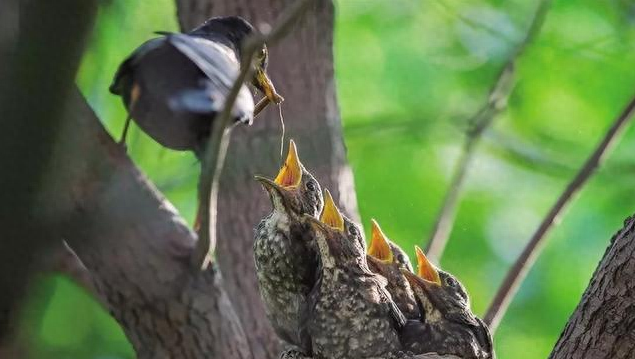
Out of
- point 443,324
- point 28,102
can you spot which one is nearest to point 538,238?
point 443,324

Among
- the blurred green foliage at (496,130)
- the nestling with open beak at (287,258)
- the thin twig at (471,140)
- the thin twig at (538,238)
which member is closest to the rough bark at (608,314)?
the nestling with open beak at (287,258)

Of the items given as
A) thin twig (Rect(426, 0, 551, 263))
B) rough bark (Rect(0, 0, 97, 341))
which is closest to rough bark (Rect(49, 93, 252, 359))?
thin twig (Rect(426, 0, 551, 263))

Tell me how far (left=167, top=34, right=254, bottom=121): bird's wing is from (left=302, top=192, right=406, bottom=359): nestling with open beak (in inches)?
12.5

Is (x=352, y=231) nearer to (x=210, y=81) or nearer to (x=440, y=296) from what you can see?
(x=440, y=296)

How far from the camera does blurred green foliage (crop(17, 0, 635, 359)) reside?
4.55m

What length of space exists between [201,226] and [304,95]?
1091 mm

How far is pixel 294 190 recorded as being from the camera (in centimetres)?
250

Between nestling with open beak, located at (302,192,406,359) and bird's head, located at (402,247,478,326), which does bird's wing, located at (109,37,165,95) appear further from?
bird's head, located at (402,247,478,326)

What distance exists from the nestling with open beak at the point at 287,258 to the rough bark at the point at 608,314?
1.98 ft

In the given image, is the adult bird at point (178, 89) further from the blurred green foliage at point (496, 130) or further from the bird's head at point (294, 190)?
the blurred green foliage at point (496, 130)

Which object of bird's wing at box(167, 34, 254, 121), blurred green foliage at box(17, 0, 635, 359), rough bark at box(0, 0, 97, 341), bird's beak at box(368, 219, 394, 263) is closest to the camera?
rough bark at box(0, 0, 97, 341)

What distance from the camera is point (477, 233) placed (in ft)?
16.1

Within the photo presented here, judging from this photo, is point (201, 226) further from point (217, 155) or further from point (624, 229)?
point (624, 229)

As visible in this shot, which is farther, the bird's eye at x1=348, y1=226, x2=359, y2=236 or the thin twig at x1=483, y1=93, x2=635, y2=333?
the thin twig at x1=483, y1=93, x2=635, y2=333
